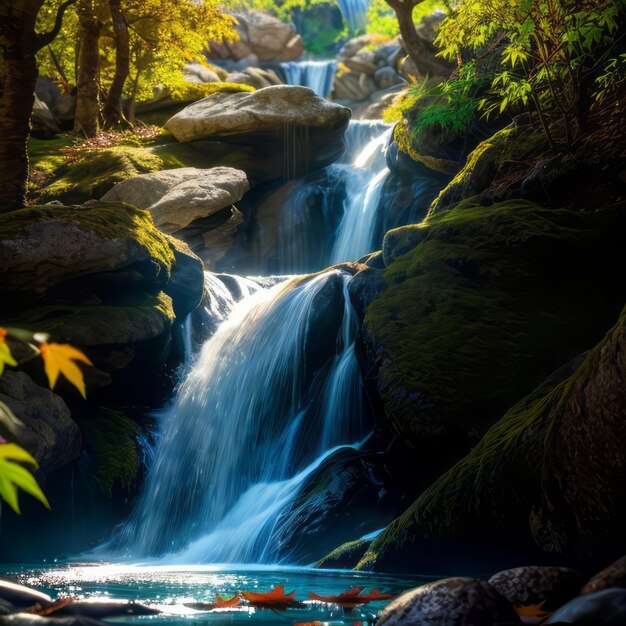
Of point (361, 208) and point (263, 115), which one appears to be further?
point (263, 115)

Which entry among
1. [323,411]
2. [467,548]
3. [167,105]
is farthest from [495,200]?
[167,105]

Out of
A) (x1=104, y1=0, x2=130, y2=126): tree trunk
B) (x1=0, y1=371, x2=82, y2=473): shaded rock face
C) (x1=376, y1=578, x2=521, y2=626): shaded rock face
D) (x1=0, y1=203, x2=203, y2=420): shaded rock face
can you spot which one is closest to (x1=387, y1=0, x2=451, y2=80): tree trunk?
(x1=104, y1=0, x2=130, y2=126): tree trunk

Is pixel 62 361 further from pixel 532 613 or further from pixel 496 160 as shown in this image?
pixel 496 160

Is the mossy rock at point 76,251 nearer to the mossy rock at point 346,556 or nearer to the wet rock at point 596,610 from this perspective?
the mossy rock at point 346,556

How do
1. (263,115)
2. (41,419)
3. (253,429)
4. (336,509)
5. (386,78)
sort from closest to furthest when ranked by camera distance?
1. (336,509)
2. (41,419)
3. (253,429)
4. (263,115)
5. (386,78)

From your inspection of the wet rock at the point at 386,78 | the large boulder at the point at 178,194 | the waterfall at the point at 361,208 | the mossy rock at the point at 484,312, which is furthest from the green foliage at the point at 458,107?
the wet rock at the point at 386,78

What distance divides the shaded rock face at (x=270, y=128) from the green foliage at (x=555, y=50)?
299 inches

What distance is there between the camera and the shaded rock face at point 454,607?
9.59 ft

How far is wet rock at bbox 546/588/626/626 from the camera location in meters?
2.58

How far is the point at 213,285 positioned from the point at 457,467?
26.5 feet

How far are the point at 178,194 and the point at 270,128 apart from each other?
4186mm

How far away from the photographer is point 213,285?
1255cm

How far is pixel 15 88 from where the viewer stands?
8.70 meters

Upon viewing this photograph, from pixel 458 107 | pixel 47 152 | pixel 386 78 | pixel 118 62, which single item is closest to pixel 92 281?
pixel 458 107
